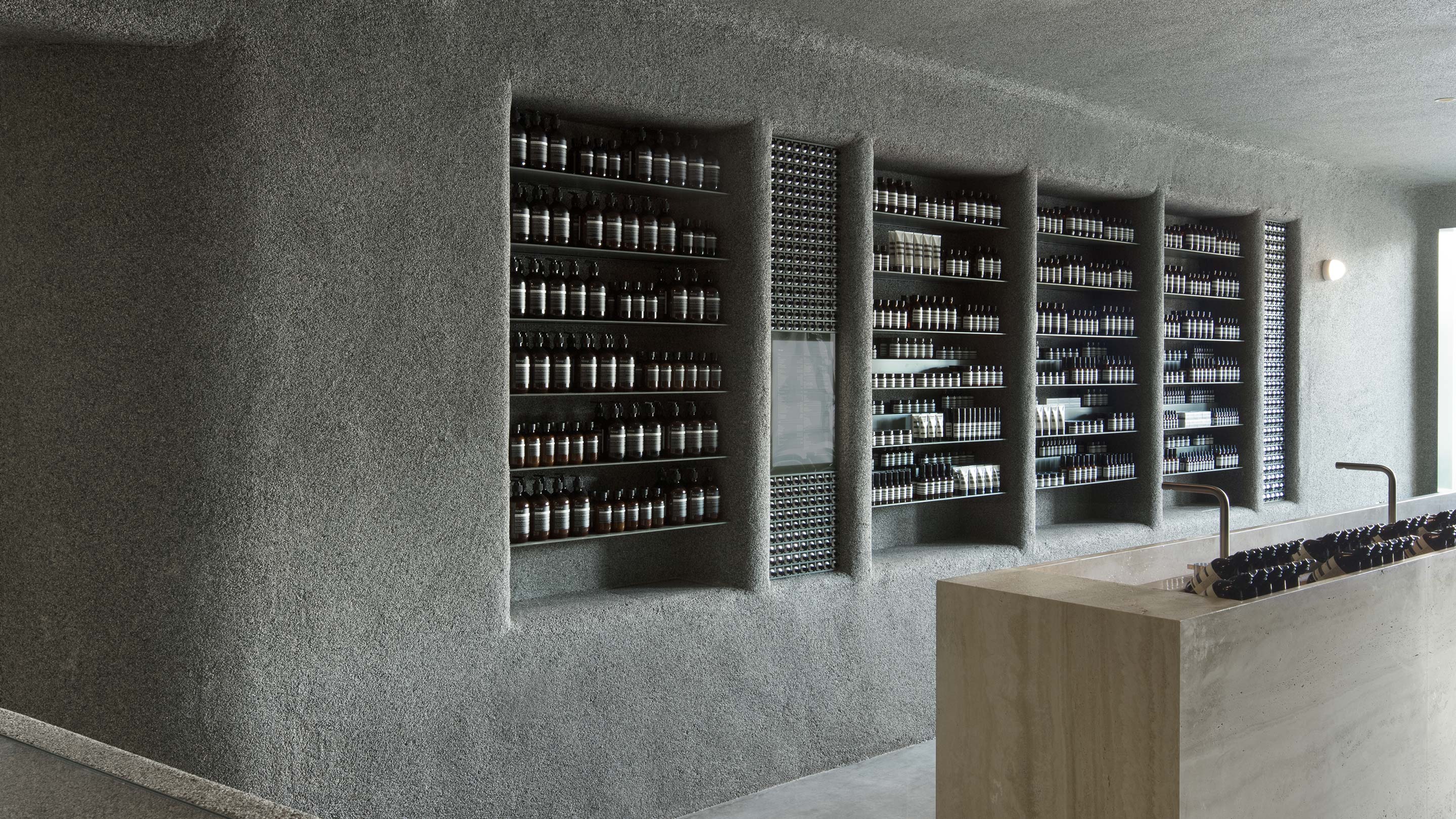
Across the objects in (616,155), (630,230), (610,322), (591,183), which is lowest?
(610,322)

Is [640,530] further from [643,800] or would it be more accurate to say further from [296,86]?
[296,86]

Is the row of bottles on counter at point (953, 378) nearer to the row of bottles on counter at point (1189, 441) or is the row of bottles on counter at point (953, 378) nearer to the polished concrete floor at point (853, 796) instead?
the polished concrete floor at point (853, 796)

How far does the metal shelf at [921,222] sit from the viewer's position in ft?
16.0

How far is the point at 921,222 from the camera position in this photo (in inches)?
198

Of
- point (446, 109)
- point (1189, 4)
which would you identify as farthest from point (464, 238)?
point (1189, 4)

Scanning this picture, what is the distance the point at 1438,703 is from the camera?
10.1 ft

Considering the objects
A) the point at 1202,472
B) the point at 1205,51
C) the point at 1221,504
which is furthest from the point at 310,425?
the point at 1202,472

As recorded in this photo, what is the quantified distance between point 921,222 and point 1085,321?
1.39 m

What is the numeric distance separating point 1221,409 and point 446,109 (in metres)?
5.36

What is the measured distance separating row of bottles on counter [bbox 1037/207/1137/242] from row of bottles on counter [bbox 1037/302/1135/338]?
0.41m

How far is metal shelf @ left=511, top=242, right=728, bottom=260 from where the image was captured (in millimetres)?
3783

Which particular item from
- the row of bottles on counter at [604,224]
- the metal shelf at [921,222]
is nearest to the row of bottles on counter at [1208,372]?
the metal shelf at [921,222]

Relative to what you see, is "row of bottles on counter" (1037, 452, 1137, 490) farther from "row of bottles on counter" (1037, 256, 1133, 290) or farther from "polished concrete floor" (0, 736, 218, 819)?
"polished concrete floor" (0, 736, 218, 819)

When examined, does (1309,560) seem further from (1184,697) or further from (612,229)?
(612,229)
